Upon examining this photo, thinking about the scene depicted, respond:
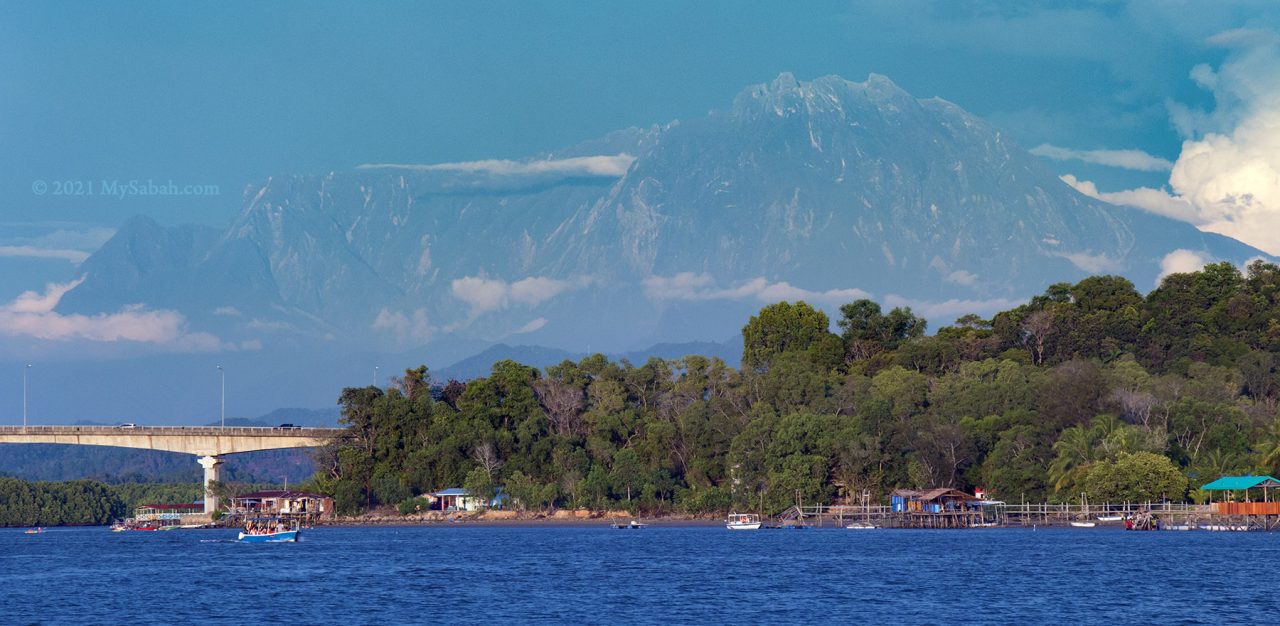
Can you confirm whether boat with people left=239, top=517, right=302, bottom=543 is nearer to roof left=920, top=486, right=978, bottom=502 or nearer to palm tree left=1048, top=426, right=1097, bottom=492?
roof left=920, top=486, right=978, bottom=502

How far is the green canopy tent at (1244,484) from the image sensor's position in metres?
129

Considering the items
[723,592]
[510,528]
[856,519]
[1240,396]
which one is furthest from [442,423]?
[723,592]

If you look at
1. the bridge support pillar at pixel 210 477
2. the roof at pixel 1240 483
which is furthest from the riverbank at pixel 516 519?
the roof at pixel 1240 483

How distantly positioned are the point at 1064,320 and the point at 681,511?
48934 millimetres

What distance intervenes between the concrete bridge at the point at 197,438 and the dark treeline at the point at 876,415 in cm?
1064

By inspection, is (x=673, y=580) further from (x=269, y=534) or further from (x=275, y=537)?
(x=269, y=534)

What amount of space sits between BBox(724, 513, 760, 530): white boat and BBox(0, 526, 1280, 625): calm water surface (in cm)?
1163

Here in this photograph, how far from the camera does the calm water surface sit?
239 ft

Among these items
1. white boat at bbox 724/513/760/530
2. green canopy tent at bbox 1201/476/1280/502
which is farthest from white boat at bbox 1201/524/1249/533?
white boat at bbox 724/513/760/530

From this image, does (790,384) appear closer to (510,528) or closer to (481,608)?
(510,528)

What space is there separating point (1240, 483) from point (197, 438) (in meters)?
118

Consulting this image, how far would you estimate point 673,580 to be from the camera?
89562mm

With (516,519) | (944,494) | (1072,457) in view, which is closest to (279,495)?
(516,519)

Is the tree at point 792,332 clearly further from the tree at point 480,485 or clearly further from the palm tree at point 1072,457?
the palm tree at point 1072,457
